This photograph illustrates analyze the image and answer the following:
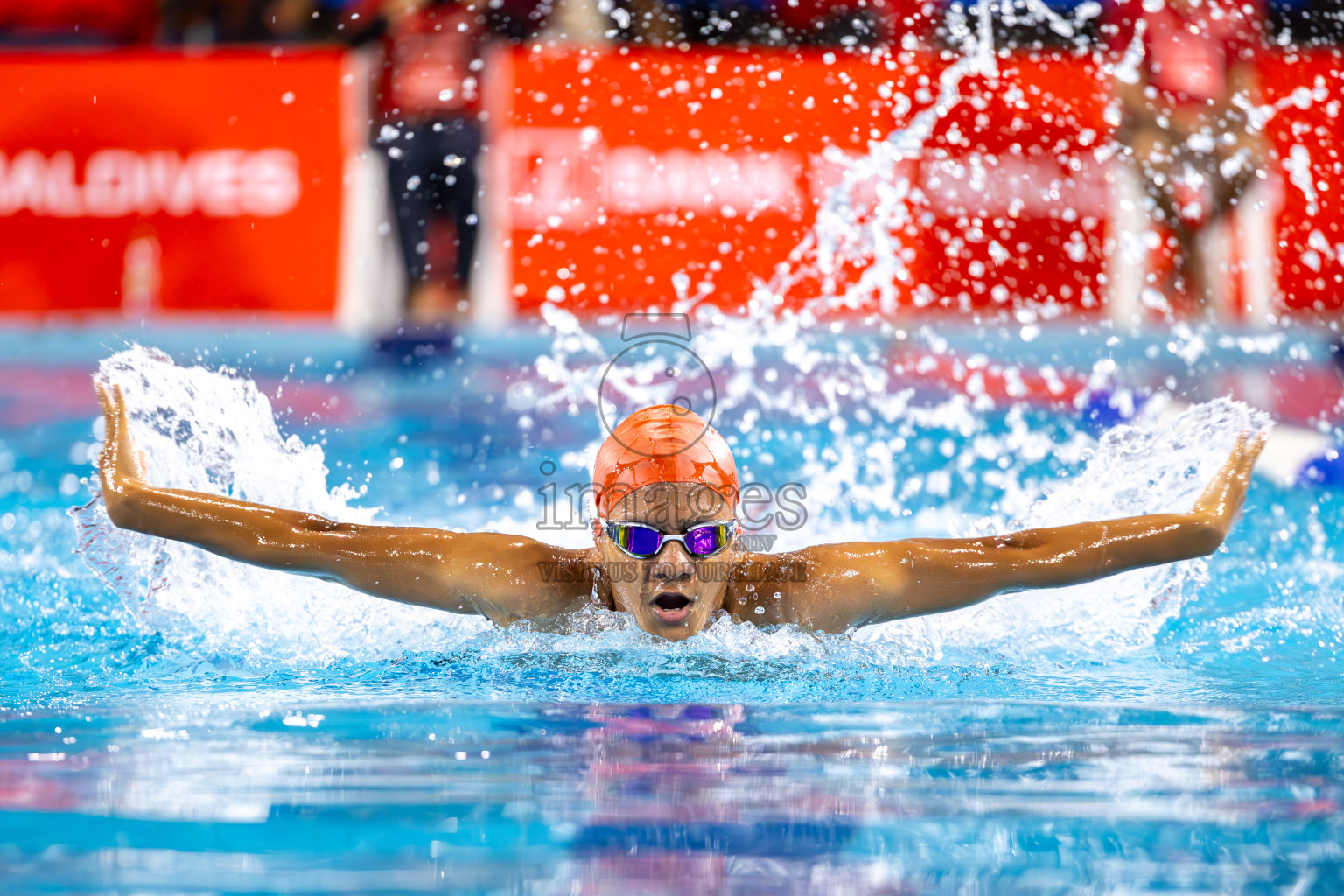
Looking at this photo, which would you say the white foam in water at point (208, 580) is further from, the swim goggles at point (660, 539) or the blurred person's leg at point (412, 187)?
the blurred person's leg at point (412, 187)

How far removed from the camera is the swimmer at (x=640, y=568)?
2.60 meters

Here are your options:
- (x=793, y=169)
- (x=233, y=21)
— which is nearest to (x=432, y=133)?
(x=233, y=21)

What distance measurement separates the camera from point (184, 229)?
7.67 meters

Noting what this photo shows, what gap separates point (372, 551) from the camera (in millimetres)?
2680

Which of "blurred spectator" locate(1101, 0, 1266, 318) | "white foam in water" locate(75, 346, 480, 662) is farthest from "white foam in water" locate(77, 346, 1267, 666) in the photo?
"blurred spectator" locate(1101, 0, 1266, 318)

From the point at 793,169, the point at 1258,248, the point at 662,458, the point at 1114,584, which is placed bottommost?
the point at 1114,584

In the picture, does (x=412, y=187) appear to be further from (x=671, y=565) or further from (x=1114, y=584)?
(x=671, y=565)

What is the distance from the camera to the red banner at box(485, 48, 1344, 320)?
761 cm

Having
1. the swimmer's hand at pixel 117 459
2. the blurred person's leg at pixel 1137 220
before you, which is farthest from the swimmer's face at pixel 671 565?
the blurred person's leg at pixel 1137 220

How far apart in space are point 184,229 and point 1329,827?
7.22 metres

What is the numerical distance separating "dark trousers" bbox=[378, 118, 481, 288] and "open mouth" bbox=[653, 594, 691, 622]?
5511 mm

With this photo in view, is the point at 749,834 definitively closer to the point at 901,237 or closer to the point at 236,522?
the point at 236,522

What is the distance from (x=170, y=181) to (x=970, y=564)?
634cm

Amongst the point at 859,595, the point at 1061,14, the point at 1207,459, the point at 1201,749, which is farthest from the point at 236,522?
the point at 1061,14
